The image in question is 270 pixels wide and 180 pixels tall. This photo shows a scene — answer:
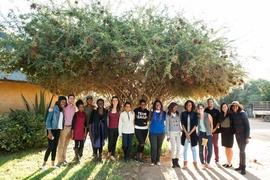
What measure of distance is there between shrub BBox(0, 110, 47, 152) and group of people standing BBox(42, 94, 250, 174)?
2382 millimetres

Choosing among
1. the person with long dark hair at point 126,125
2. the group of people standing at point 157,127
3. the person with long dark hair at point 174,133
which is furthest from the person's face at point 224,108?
the person with long dark hair at point 126,125

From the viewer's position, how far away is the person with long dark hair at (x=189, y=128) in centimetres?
589

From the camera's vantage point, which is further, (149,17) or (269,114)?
(269,114)

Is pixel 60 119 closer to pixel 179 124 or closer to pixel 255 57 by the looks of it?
pixel 179 124

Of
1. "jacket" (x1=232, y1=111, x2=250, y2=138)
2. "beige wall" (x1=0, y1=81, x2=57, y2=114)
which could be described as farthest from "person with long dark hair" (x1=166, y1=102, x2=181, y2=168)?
"beige wall" (x1=0, y1=81, x2=57, y2=114)

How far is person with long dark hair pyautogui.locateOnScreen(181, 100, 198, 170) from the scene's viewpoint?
5.89 metres

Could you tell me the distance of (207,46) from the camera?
5172 mm

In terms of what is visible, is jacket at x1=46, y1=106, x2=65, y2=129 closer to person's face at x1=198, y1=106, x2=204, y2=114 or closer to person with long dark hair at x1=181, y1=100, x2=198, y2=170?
person with long dark hair at x1=181, y1=100, x2=198, y2=170

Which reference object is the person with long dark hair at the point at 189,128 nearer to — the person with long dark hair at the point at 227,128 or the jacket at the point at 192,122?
the jacket at the point at 192,122

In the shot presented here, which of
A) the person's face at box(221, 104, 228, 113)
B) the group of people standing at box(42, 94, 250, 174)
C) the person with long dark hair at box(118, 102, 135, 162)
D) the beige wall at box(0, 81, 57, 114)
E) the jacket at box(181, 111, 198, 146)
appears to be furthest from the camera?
the beige wall at box(0, 81, 57, 114)

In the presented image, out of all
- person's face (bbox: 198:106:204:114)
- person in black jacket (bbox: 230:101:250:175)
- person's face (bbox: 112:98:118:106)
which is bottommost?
person in black jacket (bbox: 230:101:250:175)

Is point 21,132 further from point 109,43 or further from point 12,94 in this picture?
point 109,43

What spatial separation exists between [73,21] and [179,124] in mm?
3823

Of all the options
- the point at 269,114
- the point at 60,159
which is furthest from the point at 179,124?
the point at 269,114
